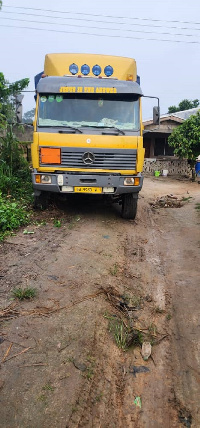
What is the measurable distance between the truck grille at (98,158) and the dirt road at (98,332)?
1.27 metres

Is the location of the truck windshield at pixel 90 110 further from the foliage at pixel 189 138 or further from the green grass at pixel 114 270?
the foliage at pixel 189 138

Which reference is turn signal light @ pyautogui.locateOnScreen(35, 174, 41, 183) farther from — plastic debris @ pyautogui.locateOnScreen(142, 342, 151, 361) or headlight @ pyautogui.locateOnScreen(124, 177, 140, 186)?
plastic debris @ pyautogui.locateOnScreen(142, 342, 151, 361)

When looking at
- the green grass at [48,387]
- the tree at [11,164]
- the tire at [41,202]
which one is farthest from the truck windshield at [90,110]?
the green grass at [48,387]

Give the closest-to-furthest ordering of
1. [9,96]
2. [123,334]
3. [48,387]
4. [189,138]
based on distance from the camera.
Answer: [48,387]
[123,334]
[9,96]
[189,138]

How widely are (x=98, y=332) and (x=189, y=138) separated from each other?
44.9ft

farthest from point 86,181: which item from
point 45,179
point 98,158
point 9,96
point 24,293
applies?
point 9,96

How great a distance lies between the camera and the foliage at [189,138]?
1477 cm

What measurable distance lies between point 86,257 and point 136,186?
2.02 m

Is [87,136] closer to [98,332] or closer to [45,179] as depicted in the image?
[45,179]

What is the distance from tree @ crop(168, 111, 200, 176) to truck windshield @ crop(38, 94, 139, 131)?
31.7ft

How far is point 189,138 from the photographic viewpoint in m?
15.1

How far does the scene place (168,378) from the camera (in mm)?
2555

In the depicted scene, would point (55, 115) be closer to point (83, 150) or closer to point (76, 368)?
point (83, 150)

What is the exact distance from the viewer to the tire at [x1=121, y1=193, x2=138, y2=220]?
644 centimetres
